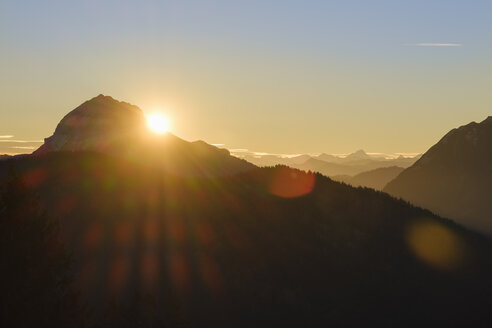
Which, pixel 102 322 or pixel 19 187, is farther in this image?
pixel 102 322

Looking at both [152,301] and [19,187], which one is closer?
[19,187]

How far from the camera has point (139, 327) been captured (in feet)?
203

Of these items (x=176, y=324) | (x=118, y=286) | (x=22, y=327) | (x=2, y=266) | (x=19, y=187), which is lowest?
(x=118, y=286)

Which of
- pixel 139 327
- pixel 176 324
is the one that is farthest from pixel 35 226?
pixel 176 324

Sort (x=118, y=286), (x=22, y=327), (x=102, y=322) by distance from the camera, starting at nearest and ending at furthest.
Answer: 1. (x=22, y=327)
2. (x=102, y=322)
3. (x=118, y=286)

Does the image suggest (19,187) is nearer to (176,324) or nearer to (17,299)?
(17,299)

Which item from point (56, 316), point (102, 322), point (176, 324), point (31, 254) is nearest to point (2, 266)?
point (31, 254)

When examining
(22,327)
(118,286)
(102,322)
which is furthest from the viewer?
(118,286)

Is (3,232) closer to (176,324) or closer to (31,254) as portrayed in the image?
(31,254)

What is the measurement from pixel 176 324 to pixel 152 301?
14.0 ft

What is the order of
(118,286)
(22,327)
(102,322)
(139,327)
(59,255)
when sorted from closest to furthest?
(22,327), (59,255), (102,322), (139,327), (118,286)

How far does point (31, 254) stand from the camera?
4350 centimetres

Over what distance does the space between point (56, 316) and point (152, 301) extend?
19.9 meters

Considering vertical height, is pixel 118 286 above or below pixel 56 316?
below
